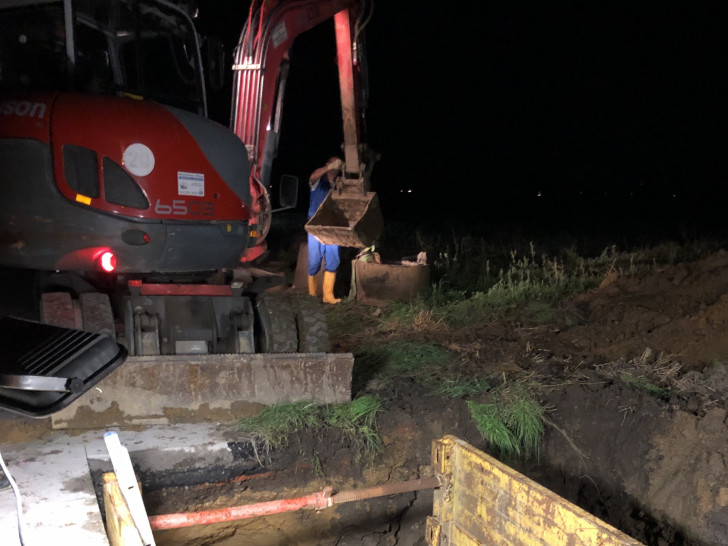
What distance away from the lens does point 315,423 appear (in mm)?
4465

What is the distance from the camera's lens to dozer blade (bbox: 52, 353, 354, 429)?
430 cm

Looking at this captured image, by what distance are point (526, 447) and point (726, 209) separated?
30.4m

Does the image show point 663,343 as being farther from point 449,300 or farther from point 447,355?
point 449,300

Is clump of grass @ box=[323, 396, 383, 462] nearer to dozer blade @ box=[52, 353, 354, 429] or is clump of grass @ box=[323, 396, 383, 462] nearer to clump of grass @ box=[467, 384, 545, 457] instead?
dozer blade @ box=[52, 353, 354, 429]

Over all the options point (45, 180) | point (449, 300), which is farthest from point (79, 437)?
point (449, 300)

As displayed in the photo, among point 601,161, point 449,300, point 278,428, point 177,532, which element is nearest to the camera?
point 177,532

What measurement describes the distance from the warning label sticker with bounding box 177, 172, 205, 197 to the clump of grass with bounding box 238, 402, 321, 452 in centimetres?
153

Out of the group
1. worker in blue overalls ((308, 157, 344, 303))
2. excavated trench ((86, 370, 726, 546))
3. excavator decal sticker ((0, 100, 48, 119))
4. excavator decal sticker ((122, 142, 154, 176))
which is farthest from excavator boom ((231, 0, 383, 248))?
excavated trench ((86, 370, 726, 546))

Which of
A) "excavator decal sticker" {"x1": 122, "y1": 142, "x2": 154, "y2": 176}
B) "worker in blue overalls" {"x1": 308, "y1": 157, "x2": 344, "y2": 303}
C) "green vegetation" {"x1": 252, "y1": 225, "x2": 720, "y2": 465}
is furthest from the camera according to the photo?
"worker in blue overalls" {"x1": 308, "y1": 157, "x2": 344, "y2": 303}

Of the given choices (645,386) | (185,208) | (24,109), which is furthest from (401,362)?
(24,109)

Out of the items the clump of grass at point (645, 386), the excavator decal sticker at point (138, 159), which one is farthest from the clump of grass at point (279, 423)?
the clump of grass at point (645, 386)

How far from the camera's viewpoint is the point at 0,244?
4.14 meters

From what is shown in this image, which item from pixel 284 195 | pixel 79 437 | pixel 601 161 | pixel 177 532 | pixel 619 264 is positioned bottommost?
pixel 177 532

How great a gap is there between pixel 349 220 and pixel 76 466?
3.85 metres
